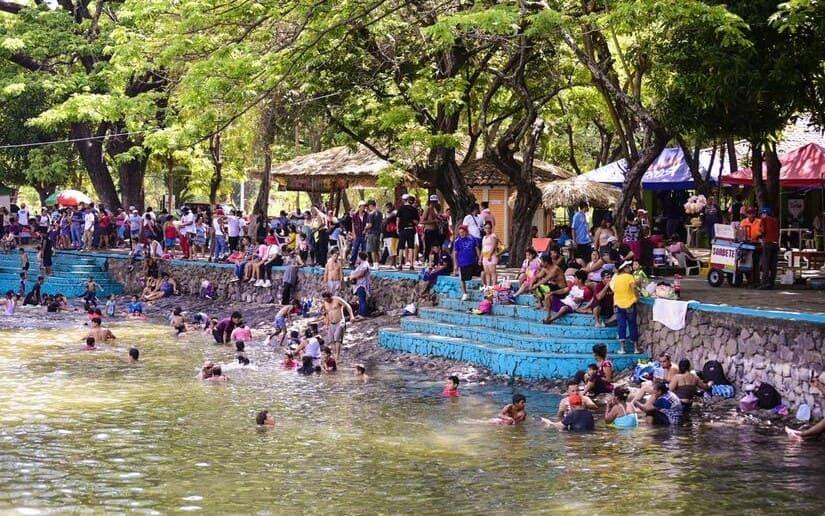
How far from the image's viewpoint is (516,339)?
816 inches

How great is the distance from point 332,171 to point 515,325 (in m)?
13.3

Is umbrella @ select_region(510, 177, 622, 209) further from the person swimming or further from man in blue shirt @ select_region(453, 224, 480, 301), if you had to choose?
the person swimming

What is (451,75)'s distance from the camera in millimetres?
25812

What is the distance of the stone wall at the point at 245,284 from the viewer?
26578mm

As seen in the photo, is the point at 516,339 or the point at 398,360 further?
the point at 398,360

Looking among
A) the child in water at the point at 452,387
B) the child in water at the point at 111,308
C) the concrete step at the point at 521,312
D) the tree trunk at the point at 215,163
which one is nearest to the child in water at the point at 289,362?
the concrete step at the point at 521,312

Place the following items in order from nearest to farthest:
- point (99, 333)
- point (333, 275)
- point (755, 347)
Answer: point (755, 347), point (333, 275), point (99, 333)

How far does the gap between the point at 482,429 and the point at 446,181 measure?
1184 centimetres

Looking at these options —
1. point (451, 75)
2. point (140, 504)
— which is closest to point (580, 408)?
point (140, 504)

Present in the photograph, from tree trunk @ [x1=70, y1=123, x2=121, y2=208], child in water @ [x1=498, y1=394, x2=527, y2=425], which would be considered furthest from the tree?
child in water @ [x1=498, y1=394, x2=527, y2=425]

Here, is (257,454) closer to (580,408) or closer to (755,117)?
(580,408)

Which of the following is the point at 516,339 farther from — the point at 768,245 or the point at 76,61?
the point at 76,61

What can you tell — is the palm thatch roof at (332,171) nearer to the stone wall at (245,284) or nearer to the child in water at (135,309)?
the stone wall at (245,284)

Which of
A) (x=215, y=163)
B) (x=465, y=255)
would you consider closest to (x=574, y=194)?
(x=465, y=255)
